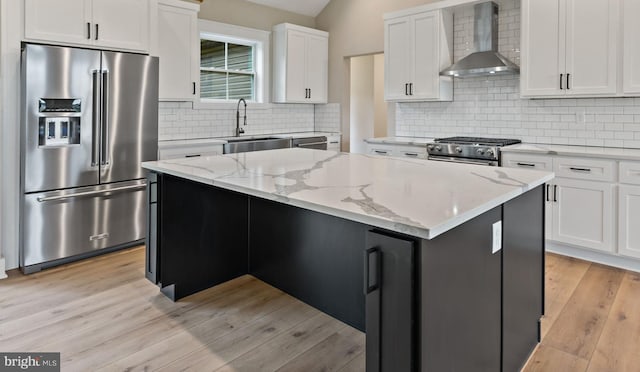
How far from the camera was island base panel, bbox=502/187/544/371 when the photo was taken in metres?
1.85

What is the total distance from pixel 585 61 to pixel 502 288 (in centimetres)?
285

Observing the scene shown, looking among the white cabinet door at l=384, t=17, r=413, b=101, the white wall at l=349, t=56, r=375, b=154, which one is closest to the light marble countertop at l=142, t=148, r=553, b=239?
the white cabinet door at l=384, t=17, r=413, b=101

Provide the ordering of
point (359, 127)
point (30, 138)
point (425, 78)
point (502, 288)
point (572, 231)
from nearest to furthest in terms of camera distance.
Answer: point (502, 288) < point (30, 138) < point (572, 231) < point (425, 78) < point (359, 127)

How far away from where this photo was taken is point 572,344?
228 cm

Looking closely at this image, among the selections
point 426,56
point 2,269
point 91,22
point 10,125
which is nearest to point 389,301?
point 2,269

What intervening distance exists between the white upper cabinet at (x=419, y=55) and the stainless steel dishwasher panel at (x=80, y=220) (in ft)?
10.3

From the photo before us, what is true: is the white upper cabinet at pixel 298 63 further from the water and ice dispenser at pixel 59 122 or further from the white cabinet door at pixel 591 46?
the white cabinet door at pixel 591 46

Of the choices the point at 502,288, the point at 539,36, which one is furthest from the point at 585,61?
the point at 502,288

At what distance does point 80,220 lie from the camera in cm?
352

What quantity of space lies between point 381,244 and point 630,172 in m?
2.93

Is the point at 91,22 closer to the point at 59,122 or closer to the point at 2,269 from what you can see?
the point at 59,122

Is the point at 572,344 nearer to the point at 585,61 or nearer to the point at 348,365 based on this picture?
the point at 348,365

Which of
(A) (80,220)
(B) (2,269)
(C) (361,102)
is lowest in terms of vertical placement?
(B) (2,269)

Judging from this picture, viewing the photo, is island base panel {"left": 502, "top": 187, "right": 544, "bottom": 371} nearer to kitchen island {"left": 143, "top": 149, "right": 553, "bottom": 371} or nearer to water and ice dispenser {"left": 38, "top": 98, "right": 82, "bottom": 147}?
kitchen island {"left": 143, "top": 149, "right": 553, "bottom": 371}
